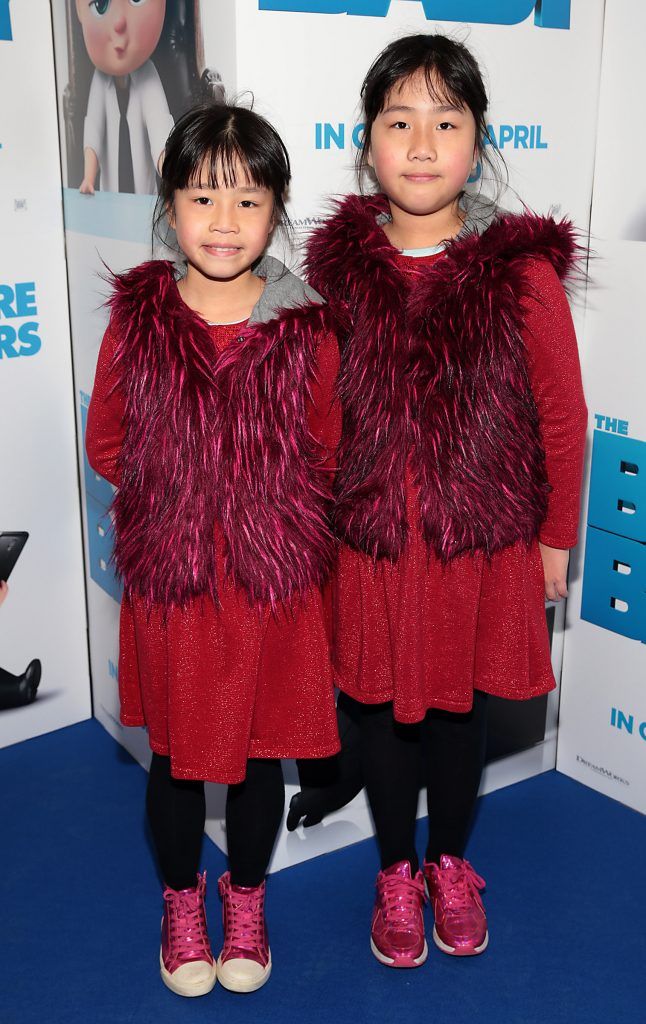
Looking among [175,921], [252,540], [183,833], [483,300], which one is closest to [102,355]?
[252,540]

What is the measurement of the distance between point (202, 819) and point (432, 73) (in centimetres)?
109

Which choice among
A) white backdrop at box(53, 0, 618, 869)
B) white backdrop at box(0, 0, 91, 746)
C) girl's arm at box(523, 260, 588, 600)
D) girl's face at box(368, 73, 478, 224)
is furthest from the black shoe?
girl's face at box(368, 73, 478, 224)

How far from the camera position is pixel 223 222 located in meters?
1.35

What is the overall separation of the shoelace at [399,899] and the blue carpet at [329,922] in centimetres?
8

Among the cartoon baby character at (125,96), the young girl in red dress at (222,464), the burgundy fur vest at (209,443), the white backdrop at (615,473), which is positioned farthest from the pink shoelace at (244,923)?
the cartoon baby character at (125,96)

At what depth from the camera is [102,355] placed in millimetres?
1427

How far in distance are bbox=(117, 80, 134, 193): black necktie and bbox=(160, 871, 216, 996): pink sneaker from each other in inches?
45.0

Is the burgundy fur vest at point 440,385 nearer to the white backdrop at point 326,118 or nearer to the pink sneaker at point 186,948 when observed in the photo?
the white backdrop at point 326,118

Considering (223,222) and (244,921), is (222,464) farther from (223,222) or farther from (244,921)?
(244,921)

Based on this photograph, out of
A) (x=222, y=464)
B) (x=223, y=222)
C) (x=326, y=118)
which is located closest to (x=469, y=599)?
(x=222, y=464)

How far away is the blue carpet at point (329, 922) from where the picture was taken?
157cm

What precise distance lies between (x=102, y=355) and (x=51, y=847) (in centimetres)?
98

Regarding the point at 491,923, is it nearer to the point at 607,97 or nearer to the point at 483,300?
the point at 483,300

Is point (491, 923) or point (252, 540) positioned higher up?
point (252, 540)
